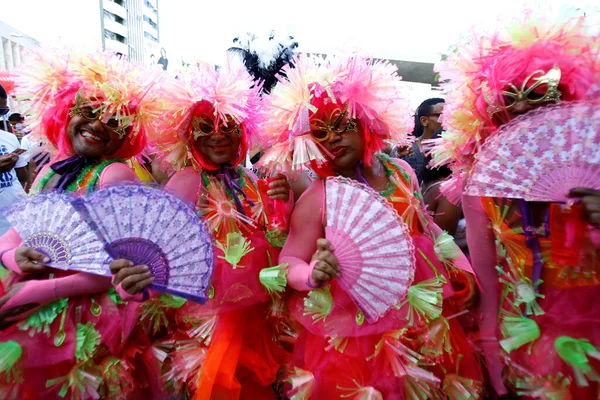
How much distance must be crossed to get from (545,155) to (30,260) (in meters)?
2.28

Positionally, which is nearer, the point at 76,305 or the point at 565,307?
the point at 565,307

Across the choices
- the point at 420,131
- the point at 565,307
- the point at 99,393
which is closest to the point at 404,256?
the point at 565,307

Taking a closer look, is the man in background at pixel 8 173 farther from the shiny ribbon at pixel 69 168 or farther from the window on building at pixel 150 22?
the window on building at pixel 150 22

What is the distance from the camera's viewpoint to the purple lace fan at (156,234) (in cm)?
187

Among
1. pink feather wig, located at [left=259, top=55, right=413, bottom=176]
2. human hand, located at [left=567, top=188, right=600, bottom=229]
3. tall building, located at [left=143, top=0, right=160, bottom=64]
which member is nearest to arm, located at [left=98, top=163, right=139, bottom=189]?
pink feather wig, located at [left=259, top=55, right=413, bottom=176]

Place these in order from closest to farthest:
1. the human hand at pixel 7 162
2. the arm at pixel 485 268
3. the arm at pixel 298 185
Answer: the arm at pixel 485 268, the arm at pixel 298 185, the human hand at pixel 7 162

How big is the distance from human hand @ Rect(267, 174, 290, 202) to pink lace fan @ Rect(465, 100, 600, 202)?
0.96 metres

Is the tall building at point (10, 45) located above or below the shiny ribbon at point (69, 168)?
above

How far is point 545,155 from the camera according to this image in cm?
166

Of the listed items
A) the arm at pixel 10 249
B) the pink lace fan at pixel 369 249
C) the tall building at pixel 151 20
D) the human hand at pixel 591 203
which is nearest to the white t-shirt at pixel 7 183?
the arm at pixel 10 249

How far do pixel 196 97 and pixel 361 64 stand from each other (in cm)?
92

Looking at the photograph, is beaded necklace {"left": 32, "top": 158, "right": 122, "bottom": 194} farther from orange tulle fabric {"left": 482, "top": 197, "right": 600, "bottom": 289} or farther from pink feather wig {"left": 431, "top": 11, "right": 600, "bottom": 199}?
orange tulle fabric {"left": 482, "top": 197, "right": 600, "bottom": 289}

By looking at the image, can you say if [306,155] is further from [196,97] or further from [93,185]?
[93,185]

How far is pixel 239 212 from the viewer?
253cm
